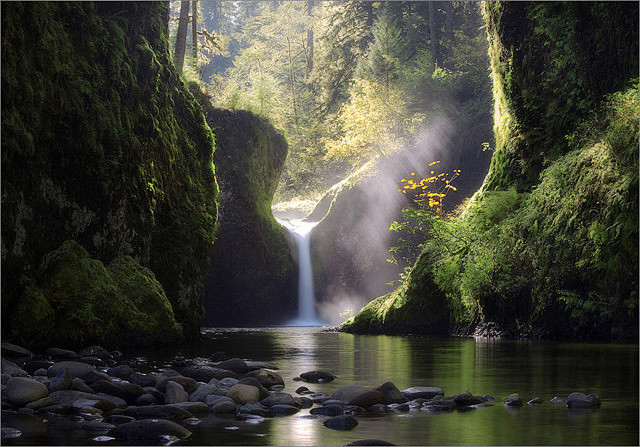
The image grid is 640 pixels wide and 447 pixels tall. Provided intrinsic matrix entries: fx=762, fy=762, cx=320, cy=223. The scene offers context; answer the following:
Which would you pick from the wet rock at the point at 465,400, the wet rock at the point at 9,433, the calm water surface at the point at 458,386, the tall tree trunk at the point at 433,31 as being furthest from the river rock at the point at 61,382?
the tall tree trunk at the point at 433,31

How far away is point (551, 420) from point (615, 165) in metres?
8.46

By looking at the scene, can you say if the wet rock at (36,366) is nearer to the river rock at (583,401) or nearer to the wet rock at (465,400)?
the wet rock at (465,400)

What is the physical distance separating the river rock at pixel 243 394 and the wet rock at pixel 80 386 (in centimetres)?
116

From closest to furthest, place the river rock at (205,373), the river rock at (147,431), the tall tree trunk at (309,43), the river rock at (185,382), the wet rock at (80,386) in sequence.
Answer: the river rock at (147,431)
the wet rock at (80,386)
the river rock at (185,382)
the river rock at (205,373)
the tall tree trunk at (309,43)

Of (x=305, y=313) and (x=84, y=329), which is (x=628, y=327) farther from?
(x=305, y=313)

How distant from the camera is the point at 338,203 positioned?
32312 mm

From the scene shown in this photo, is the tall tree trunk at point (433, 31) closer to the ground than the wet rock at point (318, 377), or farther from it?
farther from it

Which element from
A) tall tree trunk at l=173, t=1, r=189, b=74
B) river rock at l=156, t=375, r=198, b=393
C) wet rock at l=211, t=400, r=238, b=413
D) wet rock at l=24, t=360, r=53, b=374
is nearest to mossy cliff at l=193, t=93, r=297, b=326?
tall tree trunk at l=173, t=1, r=189, b=74

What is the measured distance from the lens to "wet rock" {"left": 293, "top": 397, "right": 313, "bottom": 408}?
6020 mm

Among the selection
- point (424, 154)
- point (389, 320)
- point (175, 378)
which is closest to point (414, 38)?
point (424, 154)

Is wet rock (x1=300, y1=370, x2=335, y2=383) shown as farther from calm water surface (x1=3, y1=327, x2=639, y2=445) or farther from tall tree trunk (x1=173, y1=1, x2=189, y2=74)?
tall tree trunk (x1=173, y1=1, x2=189, y2=74)

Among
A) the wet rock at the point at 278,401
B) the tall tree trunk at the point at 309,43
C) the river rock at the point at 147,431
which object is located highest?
the tall tree trunk at the point at 309,43

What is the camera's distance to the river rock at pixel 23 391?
5797 millimetres

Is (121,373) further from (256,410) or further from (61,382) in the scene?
(256,410)
